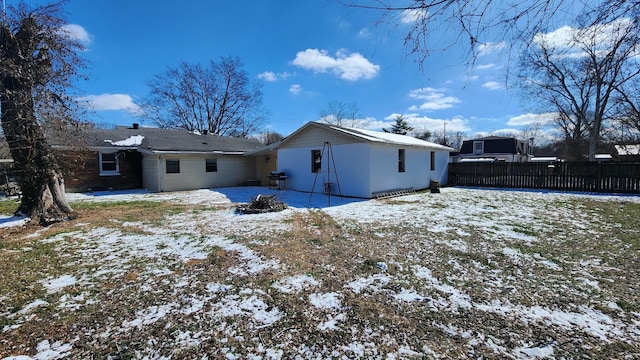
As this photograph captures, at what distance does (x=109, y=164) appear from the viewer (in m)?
15.3

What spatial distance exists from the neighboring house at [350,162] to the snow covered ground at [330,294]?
204 inches

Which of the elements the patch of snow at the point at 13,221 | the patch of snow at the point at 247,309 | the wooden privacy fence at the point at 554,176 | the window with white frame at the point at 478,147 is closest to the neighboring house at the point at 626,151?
the wooden privacy fence at the point at 554,176

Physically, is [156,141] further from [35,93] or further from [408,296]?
[408,296]

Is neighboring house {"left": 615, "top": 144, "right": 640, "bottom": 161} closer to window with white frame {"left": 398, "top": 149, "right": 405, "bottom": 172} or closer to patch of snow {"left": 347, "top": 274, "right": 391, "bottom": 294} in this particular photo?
window with white frame {"left": 398, "top": 149, "right": 405, "bottom": 172}

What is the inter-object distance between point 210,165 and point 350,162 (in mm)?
9023

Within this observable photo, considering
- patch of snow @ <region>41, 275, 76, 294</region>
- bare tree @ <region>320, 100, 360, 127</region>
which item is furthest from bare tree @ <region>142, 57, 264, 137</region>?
patch of snow @ <region>41, 275, 76, 294</region>

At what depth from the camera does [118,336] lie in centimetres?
260

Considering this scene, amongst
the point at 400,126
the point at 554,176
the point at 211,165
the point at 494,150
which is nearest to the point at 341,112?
the point at 400,126

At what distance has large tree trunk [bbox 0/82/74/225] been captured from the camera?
22.6 ft

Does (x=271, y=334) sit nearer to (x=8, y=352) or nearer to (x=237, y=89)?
(x=8, y=352)

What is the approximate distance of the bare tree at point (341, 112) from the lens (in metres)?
36.1

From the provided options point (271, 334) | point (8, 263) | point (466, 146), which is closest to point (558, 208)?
point (271, 334)

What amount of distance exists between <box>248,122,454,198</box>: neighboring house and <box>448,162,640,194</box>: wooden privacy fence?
241cm

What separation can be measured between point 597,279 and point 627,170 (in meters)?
12.9
